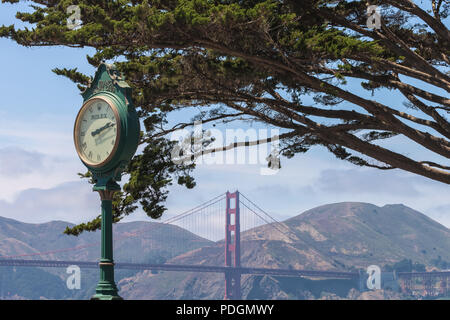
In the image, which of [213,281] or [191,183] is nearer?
[191,183]

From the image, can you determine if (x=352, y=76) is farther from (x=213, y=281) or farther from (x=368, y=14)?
(x=213, y=281)

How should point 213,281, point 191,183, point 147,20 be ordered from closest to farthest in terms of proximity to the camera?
point 147,20 → point 191,183 → point 213,281

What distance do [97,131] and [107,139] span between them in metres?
0.16

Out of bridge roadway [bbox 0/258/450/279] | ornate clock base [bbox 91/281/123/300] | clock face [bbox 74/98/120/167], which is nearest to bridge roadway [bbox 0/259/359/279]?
bridge roadway [bbox 0/258/450/279]

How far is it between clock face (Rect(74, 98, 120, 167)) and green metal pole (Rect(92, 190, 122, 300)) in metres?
0.33

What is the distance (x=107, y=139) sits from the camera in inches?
245

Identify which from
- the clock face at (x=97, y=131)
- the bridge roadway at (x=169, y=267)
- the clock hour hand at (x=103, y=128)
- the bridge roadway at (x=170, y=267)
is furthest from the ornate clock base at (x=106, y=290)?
the bridge roadway at (x=170, y=267)

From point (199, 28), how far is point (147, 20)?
0.68 m

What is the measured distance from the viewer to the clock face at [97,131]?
6.15m

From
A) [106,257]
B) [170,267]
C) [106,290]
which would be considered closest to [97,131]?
[106,257]

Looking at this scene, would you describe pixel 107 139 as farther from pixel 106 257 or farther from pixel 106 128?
pixel 106 257

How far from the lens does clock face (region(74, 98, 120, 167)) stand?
242 inches

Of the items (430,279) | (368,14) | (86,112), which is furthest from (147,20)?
(430,279)
